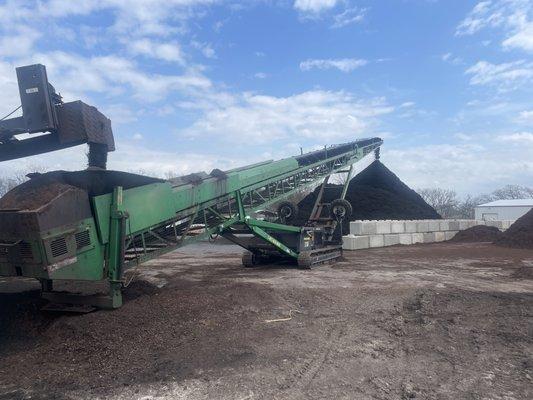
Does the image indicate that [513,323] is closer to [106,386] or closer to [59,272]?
[106,386]

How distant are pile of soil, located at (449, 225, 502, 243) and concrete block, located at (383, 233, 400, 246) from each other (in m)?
4.21

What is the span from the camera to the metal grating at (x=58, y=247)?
4660mm

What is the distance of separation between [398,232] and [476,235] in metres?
5.14

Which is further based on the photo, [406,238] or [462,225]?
[462,225]

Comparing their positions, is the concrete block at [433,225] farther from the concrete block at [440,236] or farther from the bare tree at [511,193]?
the bare tree at [511,193]

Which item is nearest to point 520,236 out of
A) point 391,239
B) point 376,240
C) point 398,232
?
point 398,232

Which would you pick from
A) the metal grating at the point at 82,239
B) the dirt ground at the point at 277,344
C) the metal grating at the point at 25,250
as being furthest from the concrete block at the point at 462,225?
the metal grating at the point at 25,250

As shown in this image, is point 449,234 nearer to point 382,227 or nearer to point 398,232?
point 398,232

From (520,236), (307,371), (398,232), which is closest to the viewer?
(307,371)

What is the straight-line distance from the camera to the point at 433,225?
20219mm

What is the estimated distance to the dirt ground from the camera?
12.3 feet

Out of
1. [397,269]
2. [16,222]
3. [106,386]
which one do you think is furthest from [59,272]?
[397,269]

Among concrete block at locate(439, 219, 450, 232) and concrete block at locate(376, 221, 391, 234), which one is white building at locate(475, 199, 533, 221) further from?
concrete block at locate(376, 221, 391, 234)

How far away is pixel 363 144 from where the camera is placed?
16.2 m
